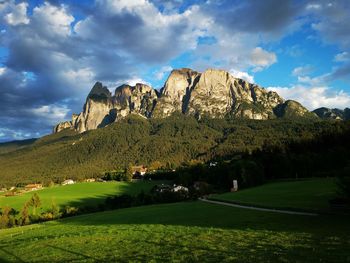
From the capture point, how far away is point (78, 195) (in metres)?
123

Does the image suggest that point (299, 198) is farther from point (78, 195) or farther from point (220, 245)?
point (78, 195)

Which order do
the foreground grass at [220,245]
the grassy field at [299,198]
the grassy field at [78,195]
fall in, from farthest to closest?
1. the grassy field at [78,195]
2. the grassy field at [299,198]
3. the foreground grass at [220,245]

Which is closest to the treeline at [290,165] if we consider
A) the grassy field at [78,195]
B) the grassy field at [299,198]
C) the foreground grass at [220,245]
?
the grassy field at [78,195]

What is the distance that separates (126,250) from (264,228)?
11028 millimetres

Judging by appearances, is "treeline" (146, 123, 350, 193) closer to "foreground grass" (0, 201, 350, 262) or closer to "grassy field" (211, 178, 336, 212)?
"grassy field" (211, 178, 336, 212)

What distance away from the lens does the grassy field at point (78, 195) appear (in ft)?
352

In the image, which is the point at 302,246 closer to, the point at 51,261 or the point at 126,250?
the point at 126,250

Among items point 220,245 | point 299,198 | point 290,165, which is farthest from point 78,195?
point 220,245

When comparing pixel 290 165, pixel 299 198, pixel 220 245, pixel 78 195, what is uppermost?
pixel 290 165

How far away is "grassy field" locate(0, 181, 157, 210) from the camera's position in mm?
107438

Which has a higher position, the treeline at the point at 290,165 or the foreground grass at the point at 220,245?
the treeline at the point at 290,165

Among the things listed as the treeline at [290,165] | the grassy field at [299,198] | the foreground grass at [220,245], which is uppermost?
the treeline at [290,165]

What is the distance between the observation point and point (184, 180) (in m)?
123

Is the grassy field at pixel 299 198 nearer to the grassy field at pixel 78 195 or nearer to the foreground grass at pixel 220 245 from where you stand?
the foreground grass at pixel 220 245
